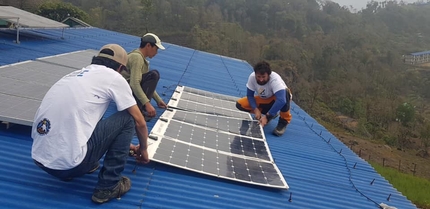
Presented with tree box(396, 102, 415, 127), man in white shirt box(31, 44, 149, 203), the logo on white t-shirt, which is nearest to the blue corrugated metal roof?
man in white shirt box(31, 44, 149, 203)

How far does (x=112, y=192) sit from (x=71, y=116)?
2.73 feet

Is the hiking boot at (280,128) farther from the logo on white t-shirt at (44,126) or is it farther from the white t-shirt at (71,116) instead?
the logo on white t-shirt at (44,126)

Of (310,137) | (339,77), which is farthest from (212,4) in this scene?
(310,137)

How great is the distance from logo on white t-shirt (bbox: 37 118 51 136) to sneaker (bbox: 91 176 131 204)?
71 centimetres

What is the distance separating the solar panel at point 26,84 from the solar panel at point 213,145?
1.43 metres

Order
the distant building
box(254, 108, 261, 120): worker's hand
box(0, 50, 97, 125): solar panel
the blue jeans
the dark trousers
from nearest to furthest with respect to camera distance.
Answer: the blue jeans, box(0, 50, 97, 125): solar panel, the dark trousers, box(254, 108, 261, 120): worker's hand, the distant building

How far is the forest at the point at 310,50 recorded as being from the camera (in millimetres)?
29797

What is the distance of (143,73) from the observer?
5805mm

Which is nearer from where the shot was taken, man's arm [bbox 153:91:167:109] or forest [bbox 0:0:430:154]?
man's arm [bbox 153:91:167:109]

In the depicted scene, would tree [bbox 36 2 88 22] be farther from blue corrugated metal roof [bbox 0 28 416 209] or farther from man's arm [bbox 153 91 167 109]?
man's arm [bbox 153 91 167 109]

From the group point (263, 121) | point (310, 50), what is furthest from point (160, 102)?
point (310, 50)

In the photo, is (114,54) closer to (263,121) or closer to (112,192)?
(112,192)

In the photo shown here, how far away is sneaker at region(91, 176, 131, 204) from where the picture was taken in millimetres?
3480

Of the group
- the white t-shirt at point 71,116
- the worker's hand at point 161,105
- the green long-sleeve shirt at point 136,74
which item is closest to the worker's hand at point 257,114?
the worker's hand at point 161,105
